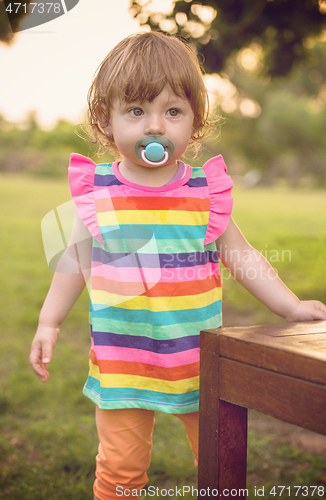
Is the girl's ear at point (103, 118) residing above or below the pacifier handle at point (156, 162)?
above

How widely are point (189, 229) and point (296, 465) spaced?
1230 mm

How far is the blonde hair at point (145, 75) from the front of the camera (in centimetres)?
104

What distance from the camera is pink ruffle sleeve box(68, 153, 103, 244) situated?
1.11m

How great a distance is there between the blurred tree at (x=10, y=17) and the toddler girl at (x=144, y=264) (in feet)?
3.16

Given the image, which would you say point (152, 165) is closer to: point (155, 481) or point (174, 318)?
point (174, 318)

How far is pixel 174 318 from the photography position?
3.59ft

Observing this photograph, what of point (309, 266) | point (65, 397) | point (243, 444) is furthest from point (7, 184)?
point (243, 444)

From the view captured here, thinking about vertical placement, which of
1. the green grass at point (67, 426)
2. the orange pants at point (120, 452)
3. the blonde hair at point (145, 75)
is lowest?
the green grass at point (67, 426)

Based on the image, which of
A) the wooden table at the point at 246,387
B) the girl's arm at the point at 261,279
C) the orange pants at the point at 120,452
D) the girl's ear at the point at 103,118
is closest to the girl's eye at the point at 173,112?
the girl's ear at the point at 103,118

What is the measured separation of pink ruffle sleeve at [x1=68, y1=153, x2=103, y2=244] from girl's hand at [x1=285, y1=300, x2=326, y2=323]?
52 cm

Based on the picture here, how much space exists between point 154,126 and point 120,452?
2.60ft

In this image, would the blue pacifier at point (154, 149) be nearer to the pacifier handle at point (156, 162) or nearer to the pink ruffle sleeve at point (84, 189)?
the pacifier handle at point (156, 162)

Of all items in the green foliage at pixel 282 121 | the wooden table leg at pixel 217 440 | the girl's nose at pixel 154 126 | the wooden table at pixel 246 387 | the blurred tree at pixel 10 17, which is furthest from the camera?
the green foliage at pixel 282 121

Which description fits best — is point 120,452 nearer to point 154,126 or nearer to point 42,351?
point 42,351
